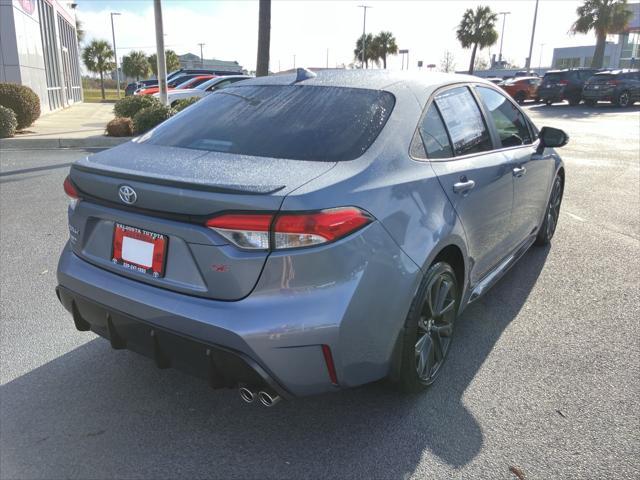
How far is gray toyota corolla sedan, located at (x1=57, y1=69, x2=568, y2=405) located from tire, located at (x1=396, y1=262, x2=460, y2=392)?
0.01 metres

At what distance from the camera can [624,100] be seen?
25391 mm

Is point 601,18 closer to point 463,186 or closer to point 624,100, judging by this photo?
point 624,100

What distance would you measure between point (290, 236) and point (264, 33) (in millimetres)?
14585

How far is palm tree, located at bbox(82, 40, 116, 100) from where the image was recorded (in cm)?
5380

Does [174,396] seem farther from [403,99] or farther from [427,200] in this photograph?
[403,99]

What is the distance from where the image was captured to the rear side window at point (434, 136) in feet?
9.30

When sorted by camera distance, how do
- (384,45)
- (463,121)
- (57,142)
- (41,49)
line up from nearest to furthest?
(463,121) < (57,142) < (41,49) < (384,45)

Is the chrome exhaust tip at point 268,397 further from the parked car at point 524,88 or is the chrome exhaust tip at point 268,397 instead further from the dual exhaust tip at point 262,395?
the parked car at point 524,88

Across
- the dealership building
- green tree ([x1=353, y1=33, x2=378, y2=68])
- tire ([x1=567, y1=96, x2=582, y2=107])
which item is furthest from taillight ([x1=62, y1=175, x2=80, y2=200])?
green tree ([x1=353, y1=33, x2=378, y2=68])

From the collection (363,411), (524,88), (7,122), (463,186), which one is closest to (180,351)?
(363,411)

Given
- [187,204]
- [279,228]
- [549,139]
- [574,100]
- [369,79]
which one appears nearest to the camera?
[279,228]

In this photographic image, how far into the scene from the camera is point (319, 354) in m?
2.16

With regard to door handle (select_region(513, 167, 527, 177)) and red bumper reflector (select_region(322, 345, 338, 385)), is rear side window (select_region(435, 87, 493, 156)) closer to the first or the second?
door handle (select_region(513, 167, 527, 177))

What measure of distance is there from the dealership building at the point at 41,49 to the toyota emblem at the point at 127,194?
18.2 m
